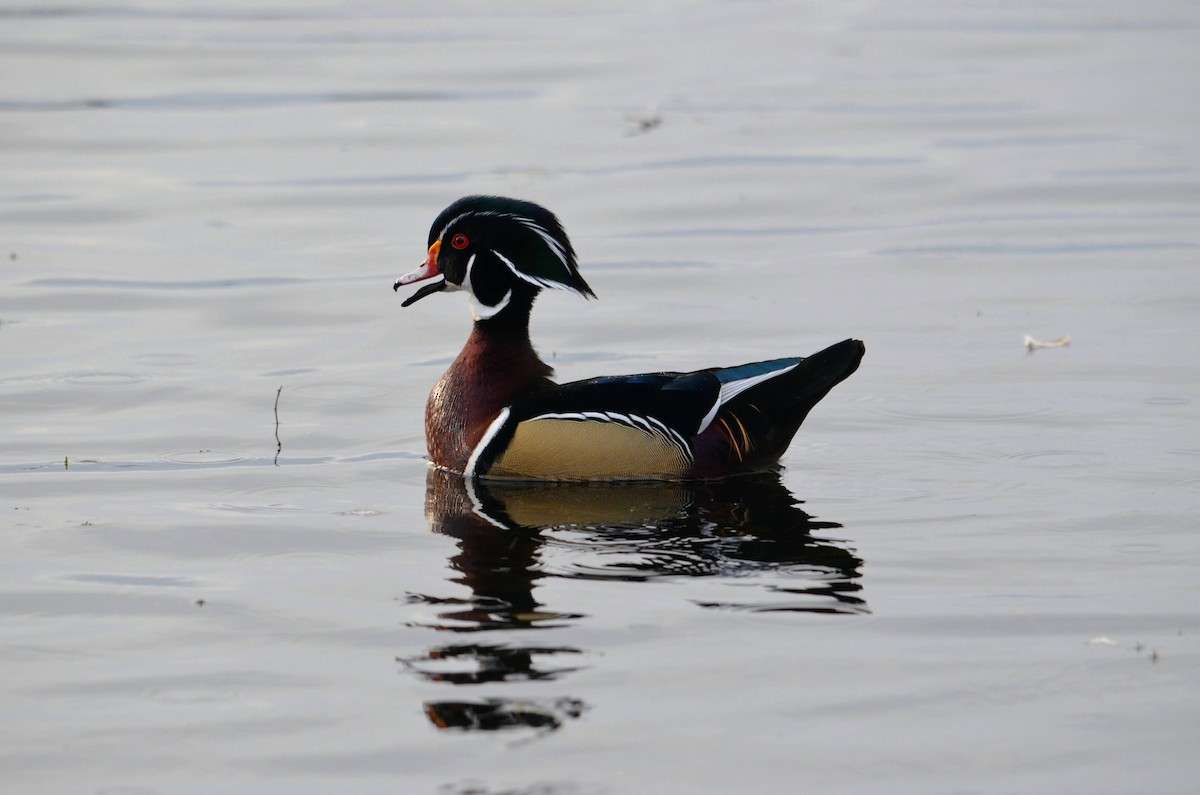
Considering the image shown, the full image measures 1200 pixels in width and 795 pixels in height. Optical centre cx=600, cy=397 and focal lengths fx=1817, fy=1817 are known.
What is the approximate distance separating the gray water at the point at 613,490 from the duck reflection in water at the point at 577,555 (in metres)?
0.02

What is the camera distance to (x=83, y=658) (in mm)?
6199

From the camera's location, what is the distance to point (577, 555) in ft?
23.9

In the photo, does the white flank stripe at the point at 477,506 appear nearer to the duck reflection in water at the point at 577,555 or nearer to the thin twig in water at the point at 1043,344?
the duck reflection in water at the point at 577,555

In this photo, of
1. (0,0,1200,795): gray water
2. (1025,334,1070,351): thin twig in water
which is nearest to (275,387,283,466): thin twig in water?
(0,0,1200,795): gray water

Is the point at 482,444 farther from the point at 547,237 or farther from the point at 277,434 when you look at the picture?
the point at 277,434

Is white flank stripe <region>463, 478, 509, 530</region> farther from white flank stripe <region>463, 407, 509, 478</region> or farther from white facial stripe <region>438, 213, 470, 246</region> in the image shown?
white facial stripe <region>438, 213, 470, 246</region>

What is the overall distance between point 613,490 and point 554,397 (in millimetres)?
529

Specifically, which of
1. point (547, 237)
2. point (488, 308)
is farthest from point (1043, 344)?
point (488, 308)

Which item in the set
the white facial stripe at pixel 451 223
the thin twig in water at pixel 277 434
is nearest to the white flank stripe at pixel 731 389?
the white facial stripe at pixel 451 223

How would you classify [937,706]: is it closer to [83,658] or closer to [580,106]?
[83,658]

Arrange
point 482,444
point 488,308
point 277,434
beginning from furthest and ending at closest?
point 277,434 < point 488,308 < point 482,444

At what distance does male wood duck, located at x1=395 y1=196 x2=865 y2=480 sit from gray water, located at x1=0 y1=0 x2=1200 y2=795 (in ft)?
0.68

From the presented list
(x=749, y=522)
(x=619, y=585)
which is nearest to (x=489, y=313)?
(x=749, y=522)

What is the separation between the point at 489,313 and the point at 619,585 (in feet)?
8.40
